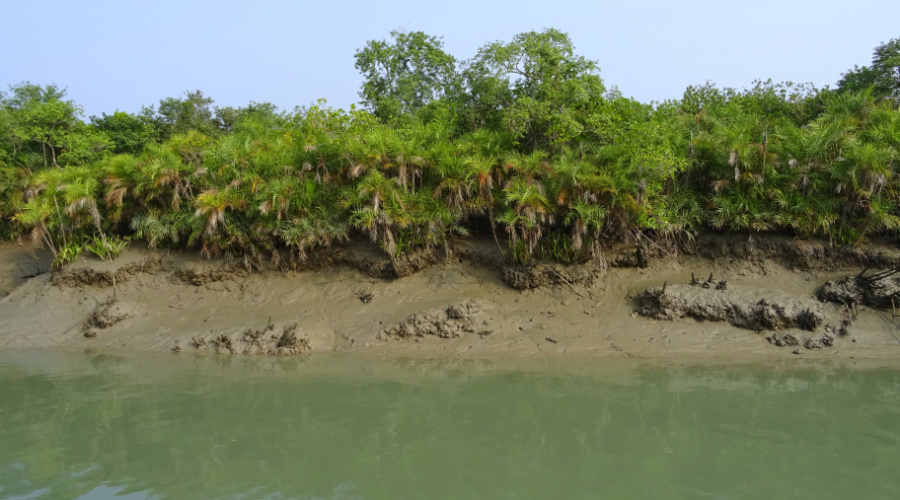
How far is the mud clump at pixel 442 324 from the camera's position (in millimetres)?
12289

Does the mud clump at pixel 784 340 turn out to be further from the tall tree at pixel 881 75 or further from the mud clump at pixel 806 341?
the tall tree at pixel 881 75

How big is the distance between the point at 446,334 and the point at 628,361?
3.35 meters

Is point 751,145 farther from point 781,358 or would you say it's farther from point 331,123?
point 331,123

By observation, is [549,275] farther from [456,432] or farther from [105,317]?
[105,317]

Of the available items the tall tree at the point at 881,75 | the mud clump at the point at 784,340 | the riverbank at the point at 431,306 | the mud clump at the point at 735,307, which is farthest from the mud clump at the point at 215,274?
the tall tree at the point at 881,75

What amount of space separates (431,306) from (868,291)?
317 inches

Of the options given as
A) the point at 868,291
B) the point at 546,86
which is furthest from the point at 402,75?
the point at 868,291

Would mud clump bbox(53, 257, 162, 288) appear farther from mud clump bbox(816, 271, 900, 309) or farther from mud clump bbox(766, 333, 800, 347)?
mud clump bbox(816, 271, 900, 309)

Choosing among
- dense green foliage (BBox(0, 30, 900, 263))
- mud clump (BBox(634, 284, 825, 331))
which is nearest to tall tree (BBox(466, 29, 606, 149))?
dense green foliage (BBox(0, 30, 900, 263))

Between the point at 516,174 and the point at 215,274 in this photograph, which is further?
the point at 215,274

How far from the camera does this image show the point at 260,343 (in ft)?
40.8

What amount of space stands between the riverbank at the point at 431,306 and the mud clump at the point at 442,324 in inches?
0.8

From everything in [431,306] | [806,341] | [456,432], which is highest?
[431,306]

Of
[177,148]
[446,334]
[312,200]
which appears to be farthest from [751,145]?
[177,148]
